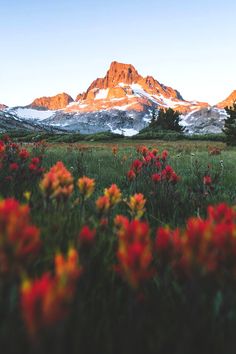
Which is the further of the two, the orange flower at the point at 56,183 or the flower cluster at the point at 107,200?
the flower cluster at the point at 107,200

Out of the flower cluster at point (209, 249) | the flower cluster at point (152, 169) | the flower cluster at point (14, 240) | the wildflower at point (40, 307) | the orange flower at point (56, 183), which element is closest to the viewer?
the wildflower at point (40, 307)

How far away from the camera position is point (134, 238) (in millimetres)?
1208

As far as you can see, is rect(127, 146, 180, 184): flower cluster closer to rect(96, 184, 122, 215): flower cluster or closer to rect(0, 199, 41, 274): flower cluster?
rect(96, 184, 122, 215): flower cluster

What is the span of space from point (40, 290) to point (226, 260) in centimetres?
71

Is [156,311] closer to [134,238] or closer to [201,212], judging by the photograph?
[134,238]

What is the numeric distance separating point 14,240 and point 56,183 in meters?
1.03

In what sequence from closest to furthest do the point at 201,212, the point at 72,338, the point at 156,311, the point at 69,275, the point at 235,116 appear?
the point at 69,275 < the point at 72,338 < the point at 156,311 < the point at 201,212 < the point at 235,116

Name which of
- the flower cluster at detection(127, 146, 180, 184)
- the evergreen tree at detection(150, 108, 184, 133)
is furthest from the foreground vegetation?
the evergreen tree at detection(150, 108, 184, 133)

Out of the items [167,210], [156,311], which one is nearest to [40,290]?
[156,311]

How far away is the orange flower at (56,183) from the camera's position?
208 centimetres

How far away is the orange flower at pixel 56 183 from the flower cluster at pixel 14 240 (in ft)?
2.97

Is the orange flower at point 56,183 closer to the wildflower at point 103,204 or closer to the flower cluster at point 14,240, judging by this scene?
the wildflower at point 103,204

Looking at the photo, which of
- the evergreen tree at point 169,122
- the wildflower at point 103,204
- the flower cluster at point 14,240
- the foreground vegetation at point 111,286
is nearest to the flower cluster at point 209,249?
the foreground vegetation at point 111,286

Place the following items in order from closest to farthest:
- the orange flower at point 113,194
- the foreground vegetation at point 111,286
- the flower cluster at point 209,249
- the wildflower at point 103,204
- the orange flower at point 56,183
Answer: the foreground vegetation at point 111,286, the flower cluster at point 209,249, the orange flower at point 56,183, the wildflower at point 103,204, the orange flower at point 113,194
